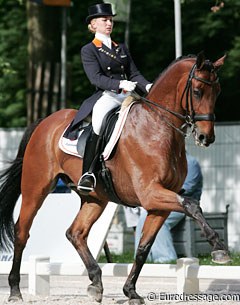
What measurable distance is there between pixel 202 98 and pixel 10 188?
318cm

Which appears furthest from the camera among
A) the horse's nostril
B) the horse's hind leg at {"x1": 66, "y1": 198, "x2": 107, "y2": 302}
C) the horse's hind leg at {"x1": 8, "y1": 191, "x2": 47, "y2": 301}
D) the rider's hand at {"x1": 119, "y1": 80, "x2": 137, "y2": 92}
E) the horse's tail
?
the horse's tail

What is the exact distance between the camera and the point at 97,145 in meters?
10.7

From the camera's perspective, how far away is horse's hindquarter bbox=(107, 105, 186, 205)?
10.2 metres

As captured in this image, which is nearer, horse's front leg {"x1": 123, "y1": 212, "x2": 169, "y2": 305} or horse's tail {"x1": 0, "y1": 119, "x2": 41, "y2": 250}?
horse's front leg {"x1": 123, "y1": 212, "x2": 169, "y2": 305}

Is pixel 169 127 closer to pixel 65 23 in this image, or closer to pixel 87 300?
pixel 87 300

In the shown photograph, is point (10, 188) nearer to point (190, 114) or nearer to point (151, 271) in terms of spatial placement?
point (151, 271)

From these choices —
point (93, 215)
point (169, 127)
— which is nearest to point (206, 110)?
point (169, 127)

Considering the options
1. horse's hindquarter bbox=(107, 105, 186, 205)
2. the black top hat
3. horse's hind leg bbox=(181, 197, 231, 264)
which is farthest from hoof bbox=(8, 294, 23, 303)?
the black top hat

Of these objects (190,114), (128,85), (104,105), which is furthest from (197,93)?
(104,105)

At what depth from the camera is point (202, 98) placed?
10.0 metres

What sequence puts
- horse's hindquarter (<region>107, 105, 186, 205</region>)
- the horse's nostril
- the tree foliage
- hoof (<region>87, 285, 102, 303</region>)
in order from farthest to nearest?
the tree foliage → hoof (<region>87, 285, 102, 303</region>) → horse's hindquarter (<region>107, 105, 186, 205</region>) → the horse's nostril

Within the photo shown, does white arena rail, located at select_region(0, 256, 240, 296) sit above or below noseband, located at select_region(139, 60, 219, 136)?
below

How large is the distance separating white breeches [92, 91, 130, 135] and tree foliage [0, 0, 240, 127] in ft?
37.8

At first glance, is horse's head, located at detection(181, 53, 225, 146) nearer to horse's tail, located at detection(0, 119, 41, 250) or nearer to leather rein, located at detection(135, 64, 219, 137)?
leather rein, located at detection(135, 64, 219, 137)
